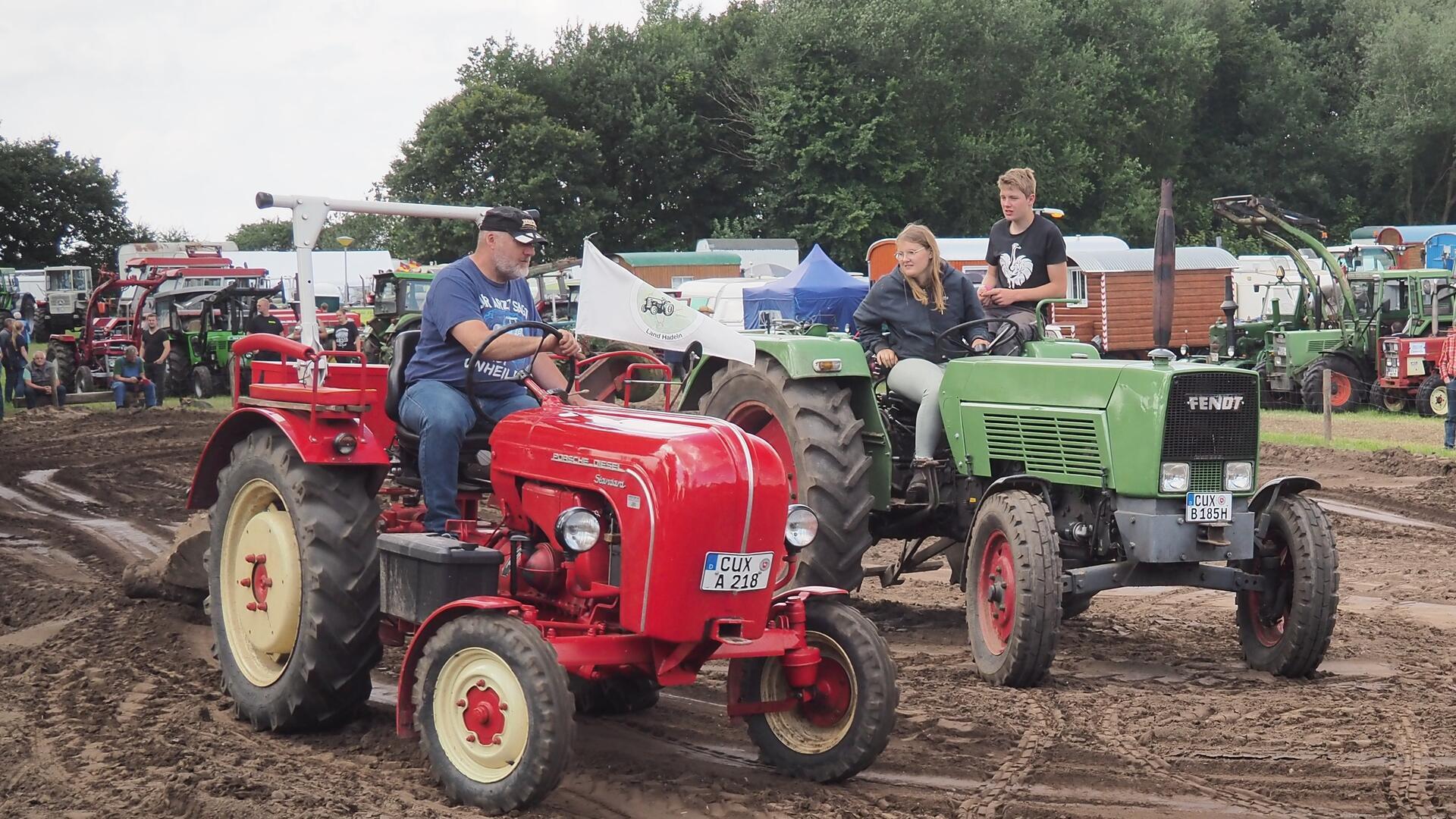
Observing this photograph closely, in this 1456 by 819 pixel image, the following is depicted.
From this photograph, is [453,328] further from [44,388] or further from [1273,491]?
[44,388]

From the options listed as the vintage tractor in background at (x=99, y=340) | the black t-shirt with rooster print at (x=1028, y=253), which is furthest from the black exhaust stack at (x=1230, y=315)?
the vintage tractor in background at (x=99, y=340)

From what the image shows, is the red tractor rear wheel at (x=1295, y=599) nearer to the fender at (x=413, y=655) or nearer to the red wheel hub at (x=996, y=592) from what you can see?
the red wheel hub at (x=996, y=592)

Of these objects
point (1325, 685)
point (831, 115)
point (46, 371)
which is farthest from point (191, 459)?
point (831, 115)

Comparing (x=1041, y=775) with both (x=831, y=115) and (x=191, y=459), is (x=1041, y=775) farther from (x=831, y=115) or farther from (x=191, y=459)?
(x=831, y=115)

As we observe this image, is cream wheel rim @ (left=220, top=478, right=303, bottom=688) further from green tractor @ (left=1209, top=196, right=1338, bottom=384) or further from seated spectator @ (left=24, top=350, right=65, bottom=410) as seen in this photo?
seated spectator @ (left=24, top=350, right=65, bottom=410)

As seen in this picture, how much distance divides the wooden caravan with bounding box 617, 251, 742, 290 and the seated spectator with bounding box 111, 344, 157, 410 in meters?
11.6

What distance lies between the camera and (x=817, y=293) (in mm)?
21547

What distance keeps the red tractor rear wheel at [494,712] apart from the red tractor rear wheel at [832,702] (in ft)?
2.77

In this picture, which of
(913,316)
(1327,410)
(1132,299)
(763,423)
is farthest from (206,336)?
(913,316)

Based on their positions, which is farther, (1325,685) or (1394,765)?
(1325,685)

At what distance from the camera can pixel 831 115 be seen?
36219 mm

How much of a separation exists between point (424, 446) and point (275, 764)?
111cm

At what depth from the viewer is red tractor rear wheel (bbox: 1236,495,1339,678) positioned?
19.8 ft

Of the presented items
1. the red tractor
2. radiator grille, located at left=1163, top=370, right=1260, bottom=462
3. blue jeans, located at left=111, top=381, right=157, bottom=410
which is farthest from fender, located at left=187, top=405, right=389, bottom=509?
blue jeans, located at left=111, top=381, right=157, bottom=410
